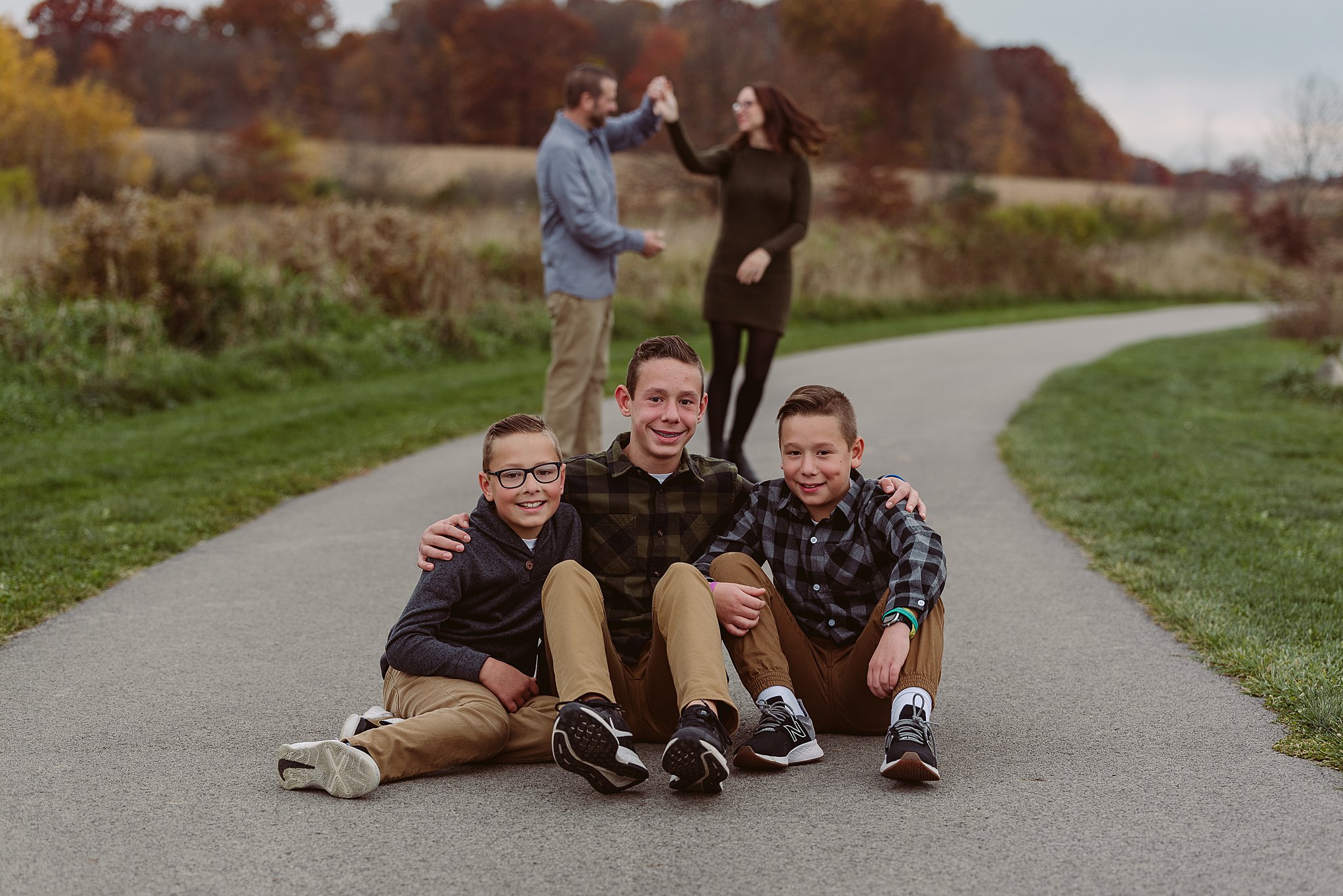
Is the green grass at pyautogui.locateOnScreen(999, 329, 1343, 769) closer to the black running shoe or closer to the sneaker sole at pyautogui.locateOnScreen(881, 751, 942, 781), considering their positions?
the sneaker sole at pyautogui.locateOnScreen(881, 751, 942, 781)

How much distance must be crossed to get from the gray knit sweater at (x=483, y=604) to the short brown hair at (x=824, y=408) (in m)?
0.74

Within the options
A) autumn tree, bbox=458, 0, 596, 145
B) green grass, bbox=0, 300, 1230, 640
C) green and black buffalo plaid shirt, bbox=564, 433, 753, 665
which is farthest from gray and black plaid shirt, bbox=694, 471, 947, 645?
autumn tree, bbox=458, 0, 596, 145

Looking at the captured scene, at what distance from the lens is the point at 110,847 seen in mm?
3123

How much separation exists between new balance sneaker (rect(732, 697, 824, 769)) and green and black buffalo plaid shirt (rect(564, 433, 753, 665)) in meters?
0.51

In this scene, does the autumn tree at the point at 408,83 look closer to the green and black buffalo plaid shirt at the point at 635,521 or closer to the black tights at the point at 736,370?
the black tights at the point at 736,370

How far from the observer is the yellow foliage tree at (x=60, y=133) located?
22.0m

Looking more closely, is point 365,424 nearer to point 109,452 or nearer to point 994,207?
point 109,452

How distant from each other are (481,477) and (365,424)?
7.12 metres

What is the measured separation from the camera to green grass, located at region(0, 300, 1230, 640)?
638 cm

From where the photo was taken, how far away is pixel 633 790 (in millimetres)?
3588

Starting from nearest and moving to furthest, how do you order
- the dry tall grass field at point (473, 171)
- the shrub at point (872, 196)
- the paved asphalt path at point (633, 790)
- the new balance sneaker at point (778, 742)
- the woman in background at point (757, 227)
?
the paved asphalt path at point (633, 790) < the new balance sneaker at point (778, 742) < the woman in background at point (757, 227) < the dry tall grass field at point (473, 171) < the shrub at point (872, 196)

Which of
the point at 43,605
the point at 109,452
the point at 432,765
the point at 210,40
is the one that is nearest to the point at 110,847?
the point at 432,765

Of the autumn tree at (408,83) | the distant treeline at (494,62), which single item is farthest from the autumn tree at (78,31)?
the autumn tree at (408,83)

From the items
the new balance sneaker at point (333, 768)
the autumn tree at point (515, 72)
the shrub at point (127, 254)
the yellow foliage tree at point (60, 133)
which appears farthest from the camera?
the autumn tree at point (515, 72)
